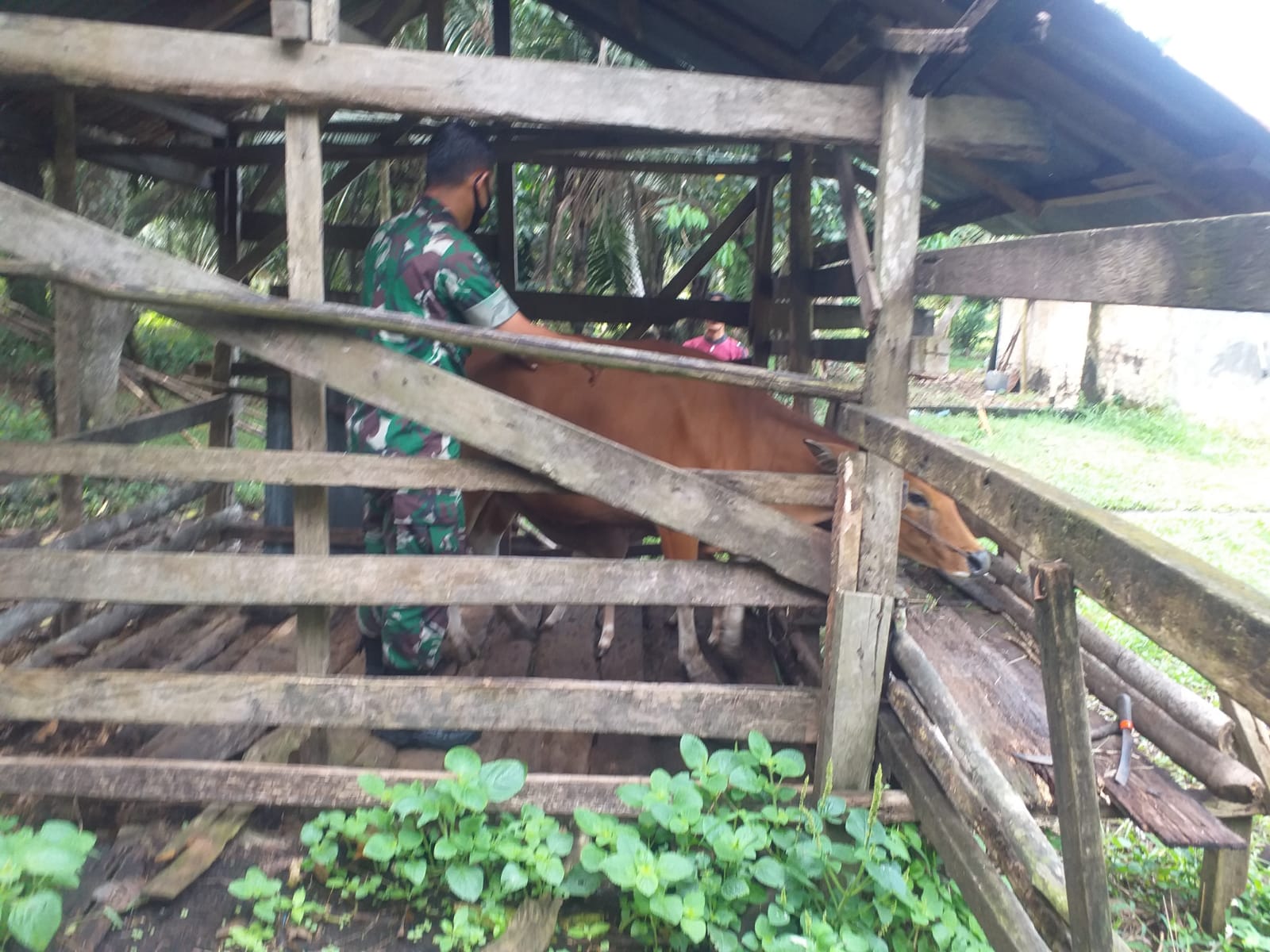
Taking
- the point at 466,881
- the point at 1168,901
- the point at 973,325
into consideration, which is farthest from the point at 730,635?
the point at 973,325

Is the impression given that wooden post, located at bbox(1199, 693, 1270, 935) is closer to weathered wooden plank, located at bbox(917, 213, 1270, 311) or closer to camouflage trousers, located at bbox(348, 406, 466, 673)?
weathered wooden plank, located at bbox(917, 213, 1270, 311)

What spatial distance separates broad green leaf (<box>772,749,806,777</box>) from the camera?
2.45 meters

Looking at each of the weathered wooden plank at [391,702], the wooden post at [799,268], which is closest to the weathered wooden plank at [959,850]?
the weathered wooden plank at [391,702]

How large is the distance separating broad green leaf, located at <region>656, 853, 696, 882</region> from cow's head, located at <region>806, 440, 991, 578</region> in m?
1.74

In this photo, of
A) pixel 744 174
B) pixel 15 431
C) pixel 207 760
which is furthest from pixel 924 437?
pixel 15 431

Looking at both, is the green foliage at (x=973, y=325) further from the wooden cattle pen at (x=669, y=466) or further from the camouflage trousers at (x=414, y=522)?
the camouflage trousers at (x=414, y=522)

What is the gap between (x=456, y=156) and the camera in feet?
9.70

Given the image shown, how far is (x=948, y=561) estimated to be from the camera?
3539mm

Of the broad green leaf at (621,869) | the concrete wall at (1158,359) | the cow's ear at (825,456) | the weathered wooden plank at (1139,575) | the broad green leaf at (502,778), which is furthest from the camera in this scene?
the concrete wall at (1158,359)

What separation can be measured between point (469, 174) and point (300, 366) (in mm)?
1027

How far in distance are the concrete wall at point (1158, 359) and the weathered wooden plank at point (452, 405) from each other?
966 centimetres

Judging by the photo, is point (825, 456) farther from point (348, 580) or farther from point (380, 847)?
point (380, 847)

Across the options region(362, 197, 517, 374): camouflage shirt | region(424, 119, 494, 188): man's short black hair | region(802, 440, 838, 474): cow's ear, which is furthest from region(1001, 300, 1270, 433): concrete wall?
region(362, 197, 517, 374): camouflage shirt

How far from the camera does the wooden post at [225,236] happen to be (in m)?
4.93
